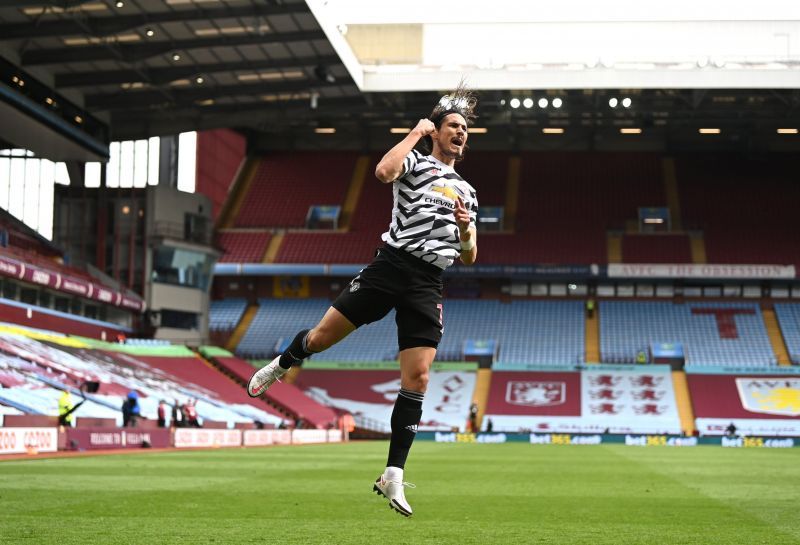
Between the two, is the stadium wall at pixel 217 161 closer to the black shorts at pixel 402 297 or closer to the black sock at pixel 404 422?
the black shorts at pixel 402 297

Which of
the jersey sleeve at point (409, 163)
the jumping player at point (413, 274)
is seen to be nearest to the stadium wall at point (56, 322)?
the jumping player at point (413, 274)

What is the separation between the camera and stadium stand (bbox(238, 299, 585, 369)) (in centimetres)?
5419

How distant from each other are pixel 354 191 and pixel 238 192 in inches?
263

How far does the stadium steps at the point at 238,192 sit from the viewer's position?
200 feet

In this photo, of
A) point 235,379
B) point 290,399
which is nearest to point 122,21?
point 235,379

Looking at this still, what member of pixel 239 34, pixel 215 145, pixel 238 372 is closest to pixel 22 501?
pixel 239 34

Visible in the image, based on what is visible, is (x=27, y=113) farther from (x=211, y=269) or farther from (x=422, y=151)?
(x=422, y=151)

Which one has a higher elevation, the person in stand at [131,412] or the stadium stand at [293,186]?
the stadium stand at [293,186]

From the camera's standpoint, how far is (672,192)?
60.0 meters

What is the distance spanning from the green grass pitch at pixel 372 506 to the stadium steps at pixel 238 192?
43238mm

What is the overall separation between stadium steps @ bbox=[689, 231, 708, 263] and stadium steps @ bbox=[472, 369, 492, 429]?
489 inches

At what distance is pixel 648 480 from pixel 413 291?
10198 millimetres

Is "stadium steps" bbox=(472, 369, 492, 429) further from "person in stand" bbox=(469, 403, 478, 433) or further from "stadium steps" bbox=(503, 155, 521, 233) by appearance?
"stadium steps" bbox=(503, 155, 521, 233)

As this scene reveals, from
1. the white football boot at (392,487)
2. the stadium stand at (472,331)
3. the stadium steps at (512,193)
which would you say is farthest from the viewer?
the stadium steps at (512,193)
